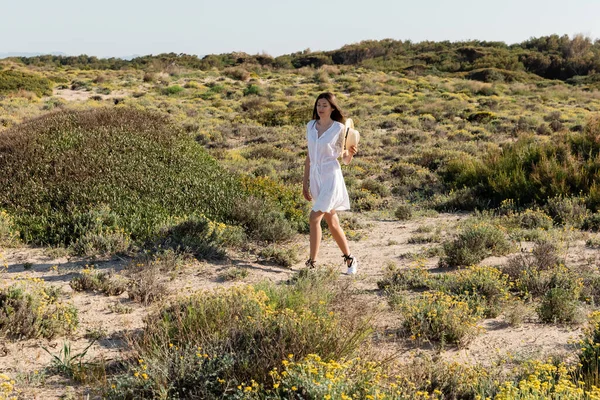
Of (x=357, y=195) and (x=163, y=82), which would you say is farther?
(x=163, y=82)

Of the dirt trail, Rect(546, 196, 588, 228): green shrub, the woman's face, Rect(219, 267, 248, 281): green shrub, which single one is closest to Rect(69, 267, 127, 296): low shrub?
the dirt trail

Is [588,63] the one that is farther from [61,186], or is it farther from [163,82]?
→ [61,186]

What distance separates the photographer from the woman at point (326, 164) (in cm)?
609

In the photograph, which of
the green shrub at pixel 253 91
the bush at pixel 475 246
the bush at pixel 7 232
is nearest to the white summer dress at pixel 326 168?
the bush at pixel 475 246

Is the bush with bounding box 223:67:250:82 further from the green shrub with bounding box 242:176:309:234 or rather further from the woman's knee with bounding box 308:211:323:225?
the woman's knee with bounding box 308:211:323:225

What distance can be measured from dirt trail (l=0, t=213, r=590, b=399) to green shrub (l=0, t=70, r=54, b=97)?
23.7 metres

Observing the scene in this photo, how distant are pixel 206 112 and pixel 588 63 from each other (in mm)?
42935

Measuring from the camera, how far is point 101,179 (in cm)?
798

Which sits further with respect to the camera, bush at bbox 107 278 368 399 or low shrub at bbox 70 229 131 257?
low shrub at bbox 70 229 131 257

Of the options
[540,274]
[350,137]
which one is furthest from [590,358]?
[350,137]

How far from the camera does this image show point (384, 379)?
139 inches

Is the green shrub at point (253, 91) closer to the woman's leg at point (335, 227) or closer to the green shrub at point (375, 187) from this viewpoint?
the green shrub at point (375, 187)

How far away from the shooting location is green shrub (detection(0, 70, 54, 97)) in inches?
1065

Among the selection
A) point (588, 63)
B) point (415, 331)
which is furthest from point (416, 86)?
point (415, 331)
